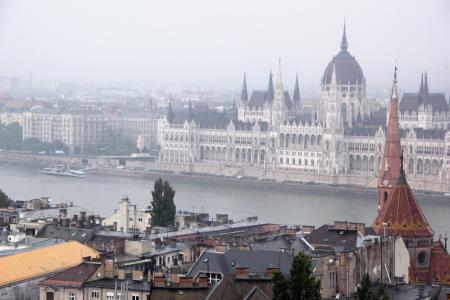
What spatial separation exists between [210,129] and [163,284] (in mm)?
33071

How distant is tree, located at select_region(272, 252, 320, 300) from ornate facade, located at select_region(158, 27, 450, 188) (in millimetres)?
26948

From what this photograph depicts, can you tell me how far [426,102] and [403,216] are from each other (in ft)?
84.3

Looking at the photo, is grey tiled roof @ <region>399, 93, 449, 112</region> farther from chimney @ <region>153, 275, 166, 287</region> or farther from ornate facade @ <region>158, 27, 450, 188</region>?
chimney @ <region>153, 275, 166, 287</region>

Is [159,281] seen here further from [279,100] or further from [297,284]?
[279,100]

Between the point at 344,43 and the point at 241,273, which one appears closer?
the point at 241,273

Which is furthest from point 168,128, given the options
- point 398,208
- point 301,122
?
point 398,208

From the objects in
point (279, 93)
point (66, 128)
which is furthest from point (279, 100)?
point (66, 128)

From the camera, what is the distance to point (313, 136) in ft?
125

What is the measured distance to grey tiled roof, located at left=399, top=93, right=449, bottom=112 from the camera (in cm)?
3803

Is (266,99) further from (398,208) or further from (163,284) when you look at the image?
(163,284)

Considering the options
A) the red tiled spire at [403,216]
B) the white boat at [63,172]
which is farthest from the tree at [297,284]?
the white boat at [63,172]

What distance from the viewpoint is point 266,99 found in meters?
42.3

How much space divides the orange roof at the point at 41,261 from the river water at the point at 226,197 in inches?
356

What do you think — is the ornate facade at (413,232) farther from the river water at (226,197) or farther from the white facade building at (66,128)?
the white facade building at (66,128)
